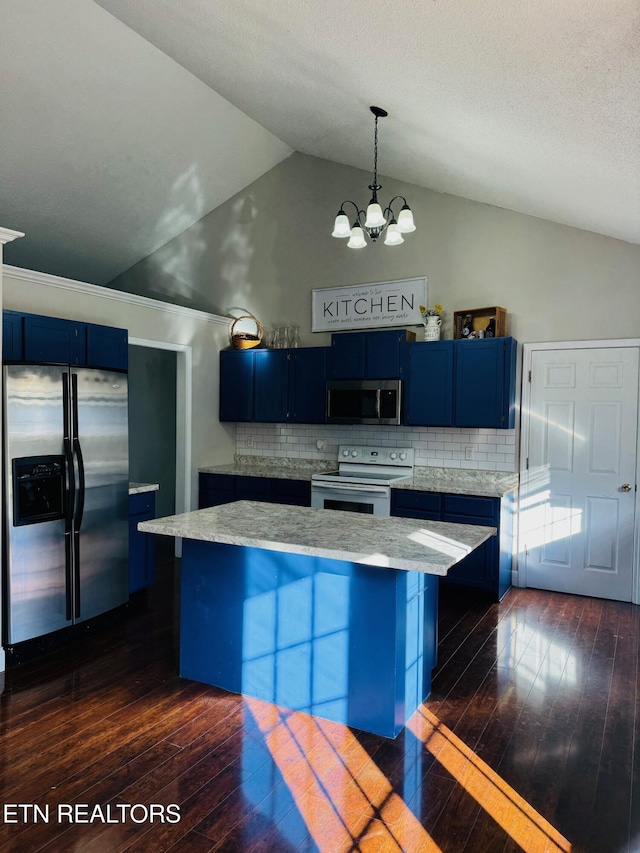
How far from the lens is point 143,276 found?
693cm

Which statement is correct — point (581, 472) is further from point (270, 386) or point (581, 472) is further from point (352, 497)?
point (270, 386)

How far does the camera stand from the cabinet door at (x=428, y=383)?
512 centimetres

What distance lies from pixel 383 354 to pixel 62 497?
2.99 metres

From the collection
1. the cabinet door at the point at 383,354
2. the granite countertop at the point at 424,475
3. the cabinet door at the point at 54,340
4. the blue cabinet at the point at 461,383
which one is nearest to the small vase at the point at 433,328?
the blue cabinet at the point at 461,383

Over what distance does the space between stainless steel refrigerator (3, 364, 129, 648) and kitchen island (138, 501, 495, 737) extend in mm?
912

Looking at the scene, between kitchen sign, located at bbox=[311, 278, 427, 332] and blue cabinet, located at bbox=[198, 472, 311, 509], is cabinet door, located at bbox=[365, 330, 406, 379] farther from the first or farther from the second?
blue cabinet, located at bbox=[198, 472, 311, 509]

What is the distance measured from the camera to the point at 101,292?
489 centimetres

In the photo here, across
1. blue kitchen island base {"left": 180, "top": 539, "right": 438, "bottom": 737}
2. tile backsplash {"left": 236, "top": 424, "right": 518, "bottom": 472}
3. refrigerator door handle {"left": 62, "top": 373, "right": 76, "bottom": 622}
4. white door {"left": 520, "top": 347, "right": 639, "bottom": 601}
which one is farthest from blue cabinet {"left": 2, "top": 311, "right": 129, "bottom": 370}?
white door {"left": 520, "top": 347, "right": 639, "bottom": 601}

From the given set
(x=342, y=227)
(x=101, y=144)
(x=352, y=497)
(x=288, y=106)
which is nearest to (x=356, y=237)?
(x=342, y=227)

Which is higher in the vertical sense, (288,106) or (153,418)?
(288,106)

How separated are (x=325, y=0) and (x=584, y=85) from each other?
1.16 metres

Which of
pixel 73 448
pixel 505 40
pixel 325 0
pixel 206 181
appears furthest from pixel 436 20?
pixel 206 181

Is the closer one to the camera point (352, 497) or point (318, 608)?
point (318, 608)

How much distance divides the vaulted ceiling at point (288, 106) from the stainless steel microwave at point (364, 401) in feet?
5.97
